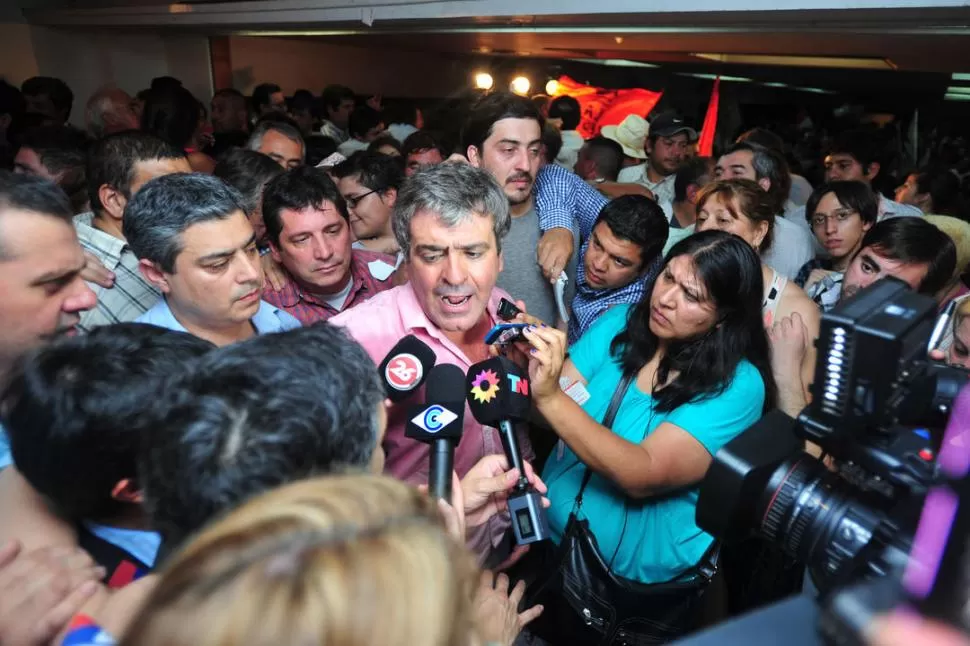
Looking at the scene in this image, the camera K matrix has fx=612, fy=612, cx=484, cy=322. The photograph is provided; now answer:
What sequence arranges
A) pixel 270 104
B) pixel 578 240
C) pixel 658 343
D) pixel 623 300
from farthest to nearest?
pixel 270 104, pixel 578 240, pixel 623 300, pixel 658 343

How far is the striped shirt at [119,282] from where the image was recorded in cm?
199

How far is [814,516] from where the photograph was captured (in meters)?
0.91

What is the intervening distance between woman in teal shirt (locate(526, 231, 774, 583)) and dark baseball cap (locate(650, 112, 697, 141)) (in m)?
2.77

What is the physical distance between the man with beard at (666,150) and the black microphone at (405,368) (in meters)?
3.17

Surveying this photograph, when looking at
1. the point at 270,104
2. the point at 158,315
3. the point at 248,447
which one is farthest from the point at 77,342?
the point at 270,104

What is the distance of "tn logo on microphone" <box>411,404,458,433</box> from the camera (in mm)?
1156

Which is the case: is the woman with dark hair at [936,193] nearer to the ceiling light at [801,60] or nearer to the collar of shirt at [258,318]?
the ceiling light at [801,60]

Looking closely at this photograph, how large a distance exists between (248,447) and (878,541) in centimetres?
84

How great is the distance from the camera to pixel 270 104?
20.5 feet

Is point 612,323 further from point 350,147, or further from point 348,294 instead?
point 350,147

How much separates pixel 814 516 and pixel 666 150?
383 cm

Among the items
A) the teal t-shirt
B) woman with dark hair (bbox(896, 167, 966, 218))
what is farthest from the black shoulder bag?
woman with dark hair (bbox(896, 167, 966, 218))

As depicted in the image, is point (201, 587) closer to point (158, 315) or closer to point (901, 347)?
point (901, 347)

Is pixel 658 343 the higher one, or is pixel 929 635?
pixel 929 635
